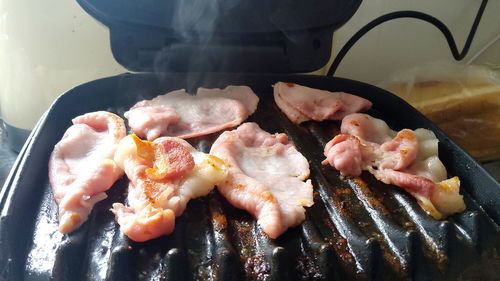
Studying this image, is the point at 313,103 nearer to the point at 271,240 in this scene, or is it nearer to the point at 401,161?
the point at 401,161

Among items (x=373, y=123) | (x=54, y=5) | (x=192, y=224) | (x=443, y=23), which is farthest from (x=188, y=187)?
(x=443, y=23)

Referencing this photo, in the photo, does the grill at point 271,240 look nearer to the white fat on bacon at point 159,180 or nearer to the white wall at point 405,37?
the white fat on bacon at point 159,180

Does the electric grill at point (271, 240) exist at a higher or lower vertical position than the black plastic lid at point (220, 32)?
lower

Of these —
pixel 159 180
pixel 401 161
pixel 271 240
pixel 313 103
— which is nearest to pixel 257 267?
pixel 271 240

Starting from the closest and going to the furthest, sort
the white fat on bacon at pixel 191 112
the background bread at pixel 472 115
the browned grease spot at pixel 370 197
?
the browned grease spot at pixel 370 197, the white fat on bacon at pixel 191 112, the background bread at pixel 472 115

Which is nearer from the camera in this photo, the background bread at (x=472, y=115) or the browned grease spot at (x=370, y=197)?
the browned grease spot at (x=370, y=197)

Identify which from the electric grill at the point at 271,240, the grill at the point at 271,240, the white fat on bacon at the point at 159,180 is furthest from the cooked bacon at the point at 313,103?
the white fat on bacon at the point at 159,180

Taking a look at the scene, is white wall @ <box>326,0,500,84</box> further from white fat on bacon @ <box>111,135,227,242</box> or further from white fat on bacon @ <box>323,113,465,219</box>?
white fat on bacon @ <box>111,135,227,242</box>
